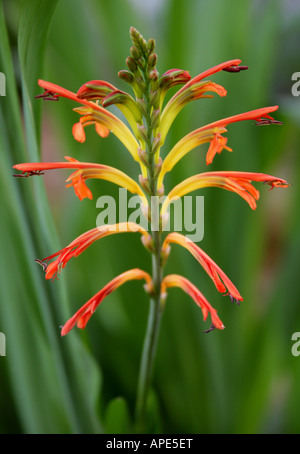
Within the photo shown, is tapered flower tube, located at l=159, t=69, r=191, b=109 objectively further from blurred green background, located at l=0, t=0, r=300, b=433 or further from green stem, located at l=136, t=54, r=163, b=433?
blurred green background, located at l=0, t=0, r=300, b=433

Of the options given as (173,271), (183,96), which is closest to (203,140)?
(183,96)

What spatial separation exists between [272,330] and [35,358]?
0.25 metres

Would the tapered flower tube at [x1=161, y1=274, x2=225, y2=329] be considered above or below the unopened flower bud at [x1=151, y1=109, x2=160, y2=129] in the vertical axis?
below

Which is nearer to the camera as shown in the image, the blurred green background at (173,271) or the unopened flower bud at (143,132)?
the unopened flower bud at (143,132)

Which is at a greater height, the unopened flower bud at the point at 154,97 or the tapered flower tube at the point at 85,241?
the unopened flower bud at the point at 154,97

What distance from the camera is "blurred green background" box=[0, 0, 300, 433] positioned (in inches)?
13.3

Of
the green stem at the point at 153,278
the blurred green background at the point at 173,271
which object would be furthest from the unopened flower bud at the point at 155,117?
the blurred green background at the point at 173,271

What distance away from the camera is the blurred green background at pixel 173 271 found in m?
0.34

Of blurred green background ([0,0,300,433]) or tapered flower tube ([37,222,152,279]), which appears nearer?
tapered flower tube ([37,222,152,279])

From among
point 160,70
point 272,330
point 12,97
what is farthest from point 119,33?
point 272,330

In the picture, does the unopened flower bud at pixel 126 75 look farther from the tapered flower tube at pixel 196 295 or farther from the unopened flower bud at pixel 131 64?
the tapered flower tube at pixel 196 295

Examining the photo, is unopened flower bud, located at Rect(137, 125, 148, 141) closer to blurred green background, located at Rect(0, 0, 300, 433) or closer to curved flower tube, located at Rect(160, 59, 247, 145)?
curved flower tube, located at Rect(160, 59, 247, 145)

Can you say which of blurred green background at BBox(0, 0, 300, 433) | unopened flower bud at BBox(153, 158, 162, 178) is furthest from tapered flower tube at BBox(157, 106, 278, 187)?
blurred green background at BBox(0, 0, 300, 433)

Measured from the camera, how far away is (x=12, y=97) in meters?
0.26
